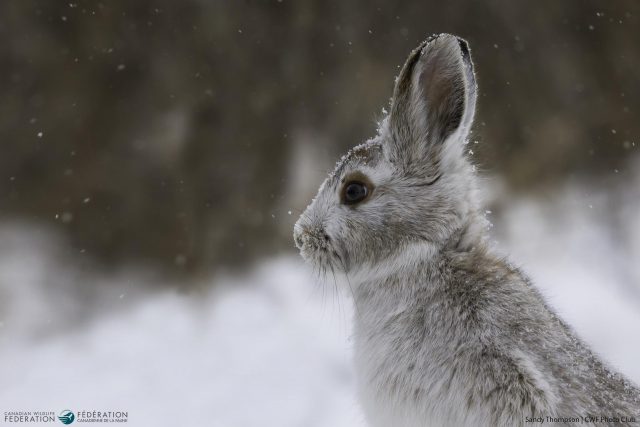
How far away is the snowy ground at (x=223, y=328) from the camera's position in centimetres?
308

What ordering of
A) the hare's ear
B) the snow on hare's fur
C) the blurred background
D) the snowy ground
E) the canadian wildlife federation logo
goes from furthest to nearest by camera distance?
the blurred background < the snowy ground < the canadian wildlife federation logo < the hare's ear < the snow on hare's fur

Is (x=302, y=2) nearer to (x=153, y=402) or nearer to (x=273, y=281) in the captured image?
(x=273, y=281)

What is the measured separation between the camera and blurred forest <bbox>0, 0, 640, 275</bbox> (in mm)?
3684

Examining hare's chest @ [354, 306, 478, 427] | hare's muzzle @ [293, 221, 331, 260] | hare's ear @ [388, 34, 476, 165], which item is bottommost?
hare's chest @ [354, 306, 478, 427]

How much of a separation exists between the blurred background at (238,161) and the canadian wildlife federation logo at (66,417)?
0.65 meters

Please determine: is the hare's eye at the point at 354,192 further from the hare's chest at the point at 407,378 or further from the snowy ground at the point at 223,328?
the snowy ground at the point at 223,328

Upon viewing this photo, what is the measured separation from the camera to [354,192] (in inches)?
59.1

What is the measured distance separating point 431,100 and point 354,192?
247 mm

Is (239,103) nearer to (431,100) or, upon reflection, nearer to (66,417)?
(66,417)

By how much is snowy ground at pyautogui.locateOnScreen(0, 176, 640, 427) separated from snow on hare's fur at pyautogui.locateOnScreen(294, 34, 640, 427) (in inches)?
59.2

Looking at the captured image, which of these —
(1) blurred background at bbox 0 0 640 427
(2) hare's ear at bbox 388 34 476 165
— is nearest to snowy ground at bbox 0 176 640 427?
(1) blurred background at bbox 0 0 640 427

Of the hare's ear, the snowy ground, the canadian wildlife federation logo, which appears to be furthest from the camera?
the snowy ground

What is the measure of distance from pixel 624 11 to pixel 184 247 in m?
2.85

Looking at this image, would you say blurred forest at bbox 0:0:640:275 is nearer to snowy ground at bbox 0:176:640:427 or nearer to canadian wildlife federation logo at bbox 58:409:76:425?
snowy ground at bbox 0:176:640:427
